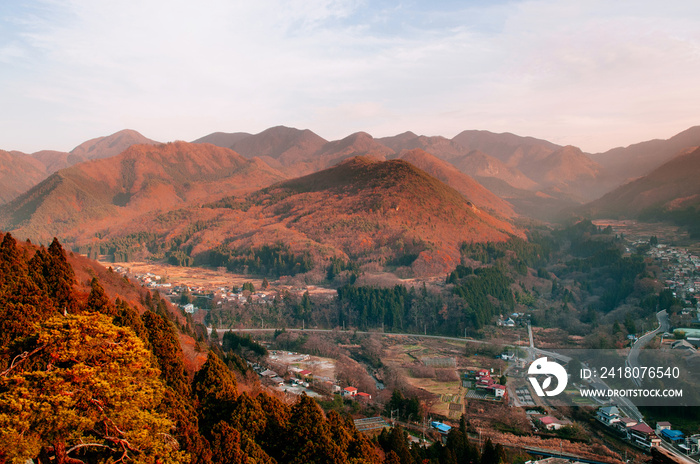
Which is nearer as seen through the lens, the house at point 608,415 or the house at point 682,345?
the house at point 608,415

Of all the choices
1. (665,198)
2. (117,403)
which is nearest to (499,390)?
(117,403)

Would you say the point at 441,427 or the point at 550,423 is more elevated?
the point at 441,427

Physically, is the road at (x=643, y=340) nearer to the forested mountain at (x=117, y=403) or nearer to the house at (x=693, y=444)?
the house at (x=693, y=444)

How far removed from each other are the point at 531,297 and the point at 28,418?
59.8 metres

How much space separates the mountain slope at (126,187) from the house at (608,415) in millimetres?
96341

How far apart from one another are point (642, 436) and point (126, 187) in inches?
5568

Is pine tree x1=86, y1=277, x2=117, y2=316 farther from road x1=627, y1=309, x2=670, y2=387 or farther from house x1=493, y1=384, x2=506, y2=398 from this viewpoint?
road x1=627, y1=309, x2=670, y2=387

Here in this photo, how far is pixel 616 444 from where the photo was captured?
2512cm

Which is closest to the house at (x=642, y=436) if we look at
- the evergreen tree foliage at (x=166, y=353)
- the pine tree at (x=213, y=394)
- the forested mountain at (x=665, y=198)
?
the pine tree at (x=213, y=394)

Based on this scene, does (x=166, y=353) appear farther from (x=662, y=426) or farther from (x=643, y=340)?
(x=643, y=340)

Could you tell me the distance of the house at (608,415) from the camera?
88.1 feet

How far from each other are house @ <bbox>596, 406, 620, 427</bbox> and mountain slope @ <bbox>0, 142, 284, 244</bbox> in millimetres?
96341

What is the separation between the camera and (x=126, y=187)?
14288 centimetres

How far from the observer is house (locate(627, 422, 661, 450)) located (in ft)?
81.4
